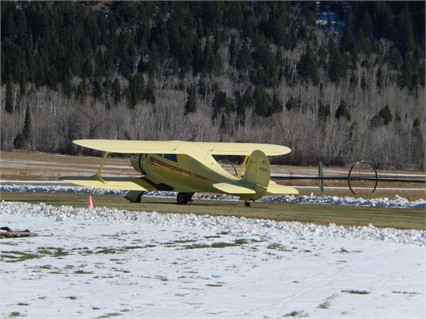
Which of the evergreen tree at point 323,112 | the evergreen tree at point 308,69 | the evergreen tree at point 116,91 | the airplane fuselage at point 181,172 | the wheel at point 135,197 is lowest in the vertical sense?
the wheel at point 135,197

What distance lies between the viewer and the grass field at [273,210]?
27531 mm

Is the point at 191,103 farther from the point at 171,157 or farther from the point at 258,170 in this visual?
the point at 258,170

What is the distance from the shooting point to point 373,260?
19312mm

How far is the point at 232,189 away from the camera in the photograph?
3091 cm

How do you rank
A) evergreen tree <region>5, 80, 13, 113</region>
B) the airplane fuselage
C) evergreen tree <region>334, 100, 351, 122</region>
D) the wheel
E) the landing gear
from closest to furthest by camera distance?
1. the airplane fuselage
2. the landing gear
3. the wheel
4. evergreen tree <region>334, 100, 351, 122</region>
5. evergreen tree <region>5, 80, 13, 113</region>

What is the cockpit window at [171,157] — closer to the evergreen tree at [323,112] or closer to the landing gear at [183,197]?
the landing gear at [183,197]

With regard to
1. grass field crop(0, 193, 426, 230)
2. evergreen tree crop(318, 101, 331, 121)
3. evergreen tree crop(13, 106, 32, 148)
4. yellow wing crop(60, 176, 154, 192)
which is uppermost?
evergreen tree crop(318, 101, 331, 121)

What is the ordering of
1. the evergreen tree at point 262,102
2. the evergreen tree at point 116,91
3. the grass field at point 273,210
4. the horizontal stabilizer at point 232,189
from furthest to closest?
the evergreen tree at point 116,91 → the evergreen tree at point 262,102 → the horizontal stabilizer at point 232,189 → the grass field at point 273,210

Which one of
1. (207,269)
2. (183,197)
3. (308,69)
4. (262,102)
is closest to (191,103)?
(262,102)

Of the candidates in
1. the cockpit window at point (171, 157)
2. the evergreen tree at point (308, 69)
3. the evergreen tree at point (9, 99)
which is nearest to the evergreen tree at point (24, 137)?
the evergreen tree at point (9, 99)

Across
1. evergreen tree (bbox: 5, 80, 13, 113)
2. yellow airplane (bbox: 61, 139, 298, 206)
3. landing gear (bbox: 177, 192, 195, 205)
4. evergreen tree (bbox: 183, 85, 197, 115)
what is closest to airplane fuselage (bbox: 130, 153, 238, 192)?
yellow airplane (bbox: 61, 139, 298, 206)

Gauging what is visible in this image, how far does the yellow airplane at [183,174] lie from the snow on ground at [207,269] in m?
5.92

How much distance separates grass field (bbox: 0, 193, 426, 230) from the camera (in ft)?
90.3

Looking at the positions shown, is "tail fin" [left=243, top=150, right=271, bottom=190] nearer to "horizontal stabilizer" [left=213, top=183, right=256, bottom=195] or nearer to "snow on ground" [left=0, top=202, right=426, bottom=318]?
"horizontal stabilizer" [left=213, top=183, right=256, bottom=195]
